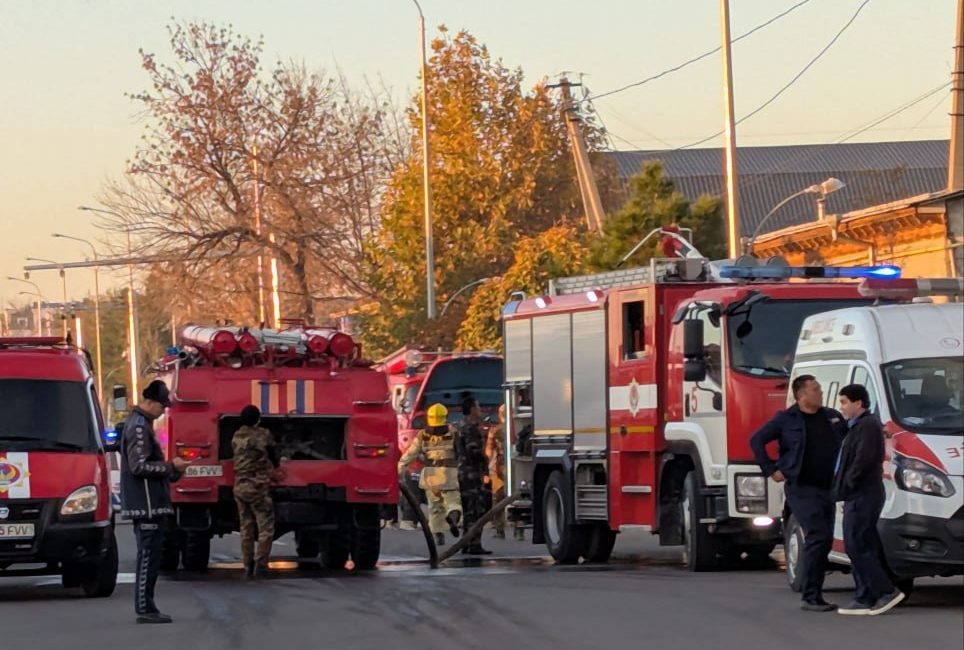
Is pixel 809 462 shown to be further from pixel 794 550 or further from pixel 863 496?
pixel 794 550

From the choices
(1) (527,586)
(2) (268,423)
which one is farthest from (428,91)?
(1) (527,586)

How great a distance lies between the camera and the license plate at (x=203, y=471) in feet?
64.2

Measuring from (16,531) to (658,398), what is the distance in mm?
6230

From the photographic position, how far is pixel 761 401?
17609 millimetres

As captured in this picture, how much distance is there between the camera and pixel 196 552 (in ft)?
69.4

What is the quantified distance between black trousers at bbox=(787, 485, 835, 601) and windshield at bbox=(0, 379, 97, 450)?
6.84 metres

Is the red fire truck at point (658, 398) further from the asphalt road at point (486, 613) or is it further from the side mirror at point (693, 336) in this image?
the asphalt road at point (486, 613)

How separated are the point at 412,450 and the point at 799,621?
11.7 metres

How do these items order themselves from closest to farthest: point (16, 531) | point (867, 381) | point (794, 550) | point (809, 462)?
point (809, 462) → point (867, 381) → point (794, 550) → point (16, 531)

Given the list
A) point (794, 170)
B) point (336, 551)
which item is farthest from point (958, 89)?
point (794, 170)

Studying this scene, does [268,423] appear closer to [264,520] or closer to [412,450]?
[264,520]

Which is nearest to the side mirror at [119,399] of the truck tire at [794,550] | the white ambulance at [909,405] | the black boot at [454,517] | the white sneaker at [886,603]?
the black boot at [454,517]

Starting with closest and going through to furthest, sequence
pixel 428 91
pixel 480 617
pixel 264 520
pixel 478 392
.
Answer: pixel 480 617, pixel 264 520, pixel 478 392, pixel 428 91

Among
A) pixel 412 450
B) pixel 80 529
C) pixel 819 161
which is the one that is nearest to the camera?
pixel 80 529
